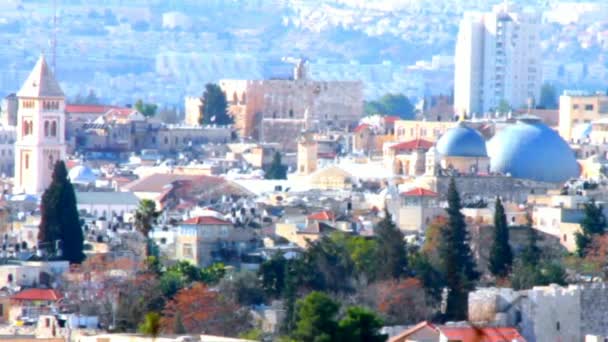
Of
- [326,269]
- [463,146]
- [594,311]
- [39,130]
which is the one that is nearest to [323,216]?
[463,146]

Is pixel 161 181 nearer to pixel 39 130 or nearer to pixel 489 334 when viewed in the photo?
pixel 39 130

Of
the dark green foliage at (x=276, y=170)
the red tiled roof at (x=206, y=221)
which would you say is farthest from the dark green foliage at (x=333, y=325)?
the dark green foliage at (x=276, y=170)

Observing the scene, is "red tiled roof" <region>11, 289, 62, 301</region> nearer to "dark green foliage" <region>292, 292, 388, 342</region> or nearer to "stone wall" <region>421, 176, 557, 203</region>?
"dark green foliage" <region>292, 292, 388, 342</region>

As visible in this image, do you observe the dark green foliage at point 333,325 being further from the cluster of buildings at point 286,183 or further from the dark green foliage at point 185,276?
the dark green foliage at point 185,276

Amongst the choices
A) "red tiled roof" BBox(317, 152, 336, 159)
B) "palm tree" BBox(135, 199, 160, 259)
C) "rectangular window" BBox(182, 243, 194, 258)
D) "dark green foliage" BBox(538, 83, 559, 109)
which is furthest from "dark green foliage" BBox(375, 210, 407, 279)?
"dark green foliage" BBox(538, 83, 559, 109)

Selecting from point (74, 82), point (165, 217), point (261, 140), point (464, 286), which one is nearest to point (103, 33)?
point (74, 82)

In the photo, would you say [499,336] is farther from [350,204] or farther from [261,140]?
[261,140]

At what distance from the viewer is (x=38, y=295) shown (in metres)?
43.8

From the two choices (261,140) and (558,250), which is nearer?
(558,250)

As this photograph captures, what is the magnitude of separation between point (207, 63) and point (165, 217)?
11086cm

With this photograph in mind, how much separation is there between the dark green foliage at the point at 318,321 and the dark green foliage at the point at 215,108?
195 ft

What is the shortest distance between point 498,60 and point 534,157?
4897 cm

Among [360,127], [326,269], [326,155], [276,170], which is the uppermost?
[360,127]

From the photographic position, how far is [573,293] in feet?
133
